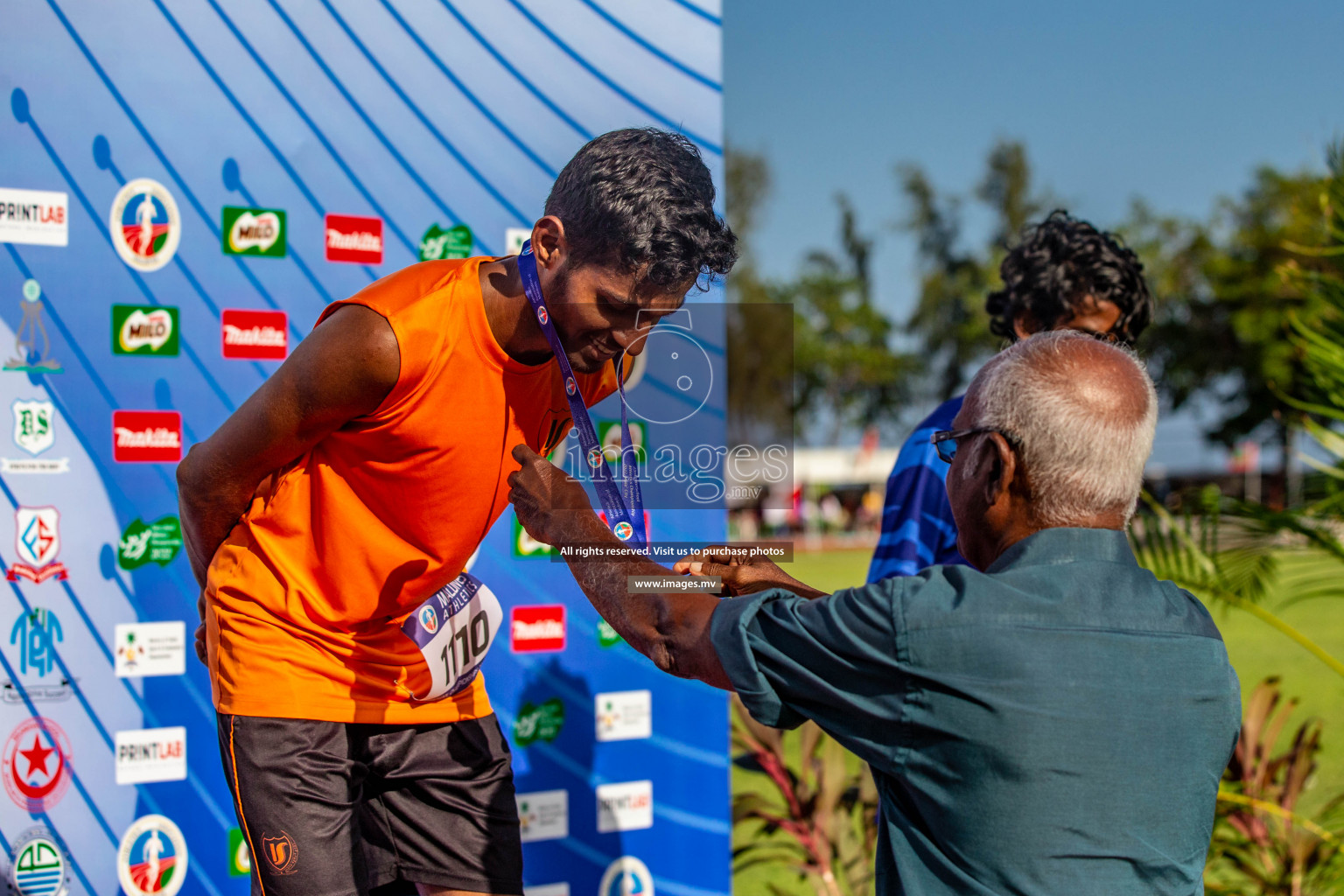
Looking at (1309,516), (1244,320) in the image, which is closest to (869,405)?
(1244,320)

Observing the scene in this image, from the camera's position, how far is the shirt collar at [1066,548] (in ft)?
4.53

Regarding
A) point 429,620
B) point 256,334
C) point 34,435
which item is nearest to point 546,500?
point 429,620

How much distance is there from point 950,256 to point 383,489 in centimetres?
3940

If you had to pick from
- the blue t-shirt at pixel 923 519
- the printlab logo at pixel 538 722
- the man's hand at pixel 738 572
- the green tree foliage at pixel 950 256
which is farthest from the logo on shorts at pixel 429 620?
the green tree foliage at pixel 950 256

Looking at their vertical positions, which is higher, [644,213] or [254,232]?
[254,232]

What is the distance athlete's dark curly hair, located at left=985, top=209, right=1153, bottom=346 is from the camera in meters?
2.78

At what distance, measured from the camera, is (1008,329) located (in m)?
3.01

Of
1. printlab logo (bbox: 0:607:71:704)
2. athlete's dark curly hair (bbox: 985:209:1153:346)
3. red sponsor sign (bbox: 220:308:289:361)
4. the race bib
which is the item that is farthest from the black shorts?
athlete's dark curly hair (bbox: 985:209:1153:346)

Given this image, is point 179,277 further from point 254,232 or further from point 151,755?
point 151,755

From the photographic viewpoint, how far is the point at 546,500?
1.84 m

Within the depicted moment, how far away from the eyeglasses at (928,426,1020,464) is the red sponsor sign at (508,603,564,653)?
69.8 inches

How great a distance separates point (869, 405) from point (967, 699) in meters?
39.0

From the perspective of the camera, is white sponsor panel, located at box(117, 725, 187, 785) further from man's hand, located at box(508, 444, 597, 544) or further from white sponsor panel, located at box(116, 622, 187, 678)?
man's hand, located at box(508, 444, 597, 544)

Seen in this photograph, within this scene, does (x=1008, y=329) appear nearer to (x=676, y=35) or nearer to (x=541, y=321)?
(x=676, y=35)
